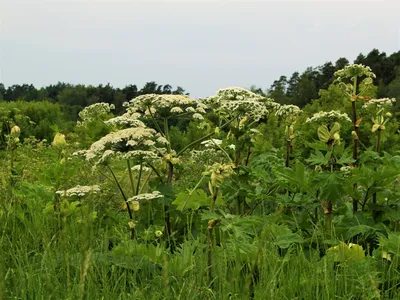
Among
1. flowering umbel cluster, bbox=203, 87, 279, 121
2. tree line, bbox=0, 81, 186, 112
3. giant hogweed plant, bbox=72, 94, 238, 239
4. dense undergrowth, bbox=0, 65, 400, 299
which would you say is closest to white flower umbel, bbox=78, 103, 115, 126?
dense undergrowth, bbox=0, 65, 400, 299

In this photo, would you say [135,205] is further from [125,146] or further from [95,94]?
[95,94]

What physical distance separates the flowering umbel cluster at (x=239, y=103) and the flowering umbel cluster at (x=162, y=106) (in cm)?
20

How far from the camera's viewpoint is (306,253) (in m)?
2.67

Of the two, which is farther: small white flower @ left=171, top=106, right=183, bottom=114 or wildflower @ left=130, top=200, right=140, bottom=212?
small white flower @ left=171, top=106, right=183, bottom=114

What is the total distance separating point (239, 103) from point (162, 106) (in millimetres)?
522

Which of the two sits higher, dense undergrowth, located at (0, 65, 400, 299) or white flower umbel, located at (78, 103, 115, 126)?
white flower umbel, located at (78, 103, 115, 126)

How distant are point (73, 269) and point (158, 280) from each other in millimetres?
461

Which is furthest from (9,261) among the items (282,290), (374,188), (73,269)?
(374,188)

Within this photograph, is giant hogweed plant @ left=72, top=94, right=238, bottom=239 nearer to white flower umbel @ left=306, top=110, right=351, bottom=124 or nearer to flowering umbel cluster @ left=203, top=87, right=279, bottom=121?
flowering umbel cluster @ left=203, top=87, right=279, bottom=121

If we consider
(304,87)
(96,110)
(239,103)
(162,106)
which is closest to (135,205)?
(162,106)

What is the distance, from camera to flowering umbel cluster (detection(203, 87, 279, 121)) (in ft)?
10.5

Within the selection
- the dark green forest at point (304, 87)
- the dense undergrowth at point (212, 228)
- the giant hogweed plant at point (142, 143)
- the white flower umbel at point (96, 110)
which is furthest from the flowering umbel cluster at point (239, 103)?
the dark green forest at point (304, 87)

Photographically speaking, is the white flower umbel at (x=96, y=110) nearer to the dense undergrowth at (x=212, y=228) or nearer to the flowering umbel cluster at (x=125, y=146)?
the dense undergrowth at (x=212, y=228)

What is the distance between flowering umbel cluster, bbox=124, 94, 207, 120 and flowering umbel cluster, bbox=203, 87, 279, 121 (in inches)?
7.8
